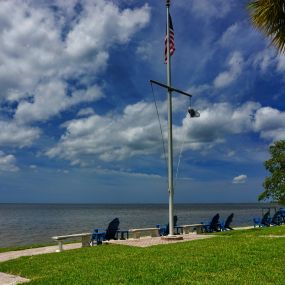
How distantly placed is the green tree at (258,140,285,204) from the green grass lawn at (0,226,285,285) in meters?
20.9

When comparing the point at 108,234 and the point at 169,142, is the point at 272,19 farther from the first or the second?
the point at 108,234

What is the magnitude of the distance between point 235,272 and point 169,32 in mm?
11251

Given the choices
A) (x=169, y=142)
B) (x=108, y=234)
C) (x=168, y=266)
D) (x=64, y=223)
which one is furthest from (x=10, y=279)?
(x=64, y=223)

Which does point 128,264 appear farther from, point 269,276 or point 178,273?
point 269,276

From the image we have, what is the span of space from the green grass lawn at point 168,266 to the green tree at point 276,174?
20860mm

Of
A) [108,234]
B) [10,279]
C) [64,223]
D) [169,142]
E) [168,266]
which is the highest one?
[169,142]

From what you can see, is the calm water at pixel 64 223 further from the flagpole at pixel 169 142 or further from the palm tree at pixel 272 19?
the palm tree at pixel 272 19

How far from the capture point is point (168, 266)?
9375 mm

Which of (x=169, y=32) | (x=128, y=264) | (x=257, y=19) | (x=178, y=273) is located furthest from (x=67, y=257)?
(x=169, y=32)

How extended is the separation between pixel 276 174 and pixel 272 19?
2475 cm

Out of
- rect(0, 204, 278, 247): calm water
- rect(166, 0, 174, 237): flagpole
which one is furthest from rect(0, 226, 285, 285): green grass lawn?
rect(0, 204, 278, 247): calm water

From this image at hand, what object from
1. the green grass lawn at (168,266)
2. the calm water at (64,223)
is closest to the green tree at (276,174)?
the calm water at (64,223)

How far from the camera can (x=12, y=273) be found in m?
10.5

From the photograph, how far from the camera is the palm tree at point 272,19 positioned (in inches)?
397
